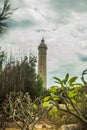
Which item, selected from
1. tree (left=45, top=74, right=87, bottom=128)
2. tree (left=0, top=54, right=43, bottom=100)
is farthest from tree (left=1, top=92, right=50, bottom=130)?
tree (left=45, top=74, right=87, bottom=128)

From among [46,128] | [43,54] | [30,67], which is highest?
[43,54]

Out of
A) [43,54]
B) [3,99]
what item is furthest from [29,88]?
[43,54]

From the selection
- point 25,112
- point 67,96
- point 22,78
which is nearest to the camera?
point 67,96

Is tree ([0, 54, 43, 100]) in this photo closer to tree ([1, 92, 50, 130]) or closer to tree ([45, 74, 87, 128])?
tree ([1, 92, 50, 130])

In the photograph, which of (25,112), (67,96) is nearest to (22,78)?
(25,112)

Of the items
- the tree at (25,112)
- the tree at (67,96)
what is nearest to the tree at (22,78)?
the tree at (25,112)

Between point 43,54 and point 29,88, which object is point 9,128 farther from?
point 43,54

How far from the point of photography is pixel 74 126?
1048 centimetres

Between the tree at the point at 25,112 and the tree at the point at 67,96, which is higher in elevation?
the tree at the point at 67,96

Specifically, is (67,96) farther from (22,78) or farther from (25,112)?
(22,78)

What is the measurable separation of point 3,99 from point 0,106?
37 cm

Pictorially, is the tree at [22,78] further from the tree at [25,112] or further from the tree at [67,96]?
the tree at [67,96]

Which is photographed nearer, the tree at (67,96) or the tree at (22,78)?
the tree at (67,96)

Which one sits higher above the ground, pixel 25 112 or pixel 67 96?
pixel 67 96
